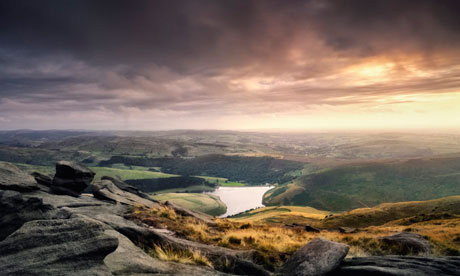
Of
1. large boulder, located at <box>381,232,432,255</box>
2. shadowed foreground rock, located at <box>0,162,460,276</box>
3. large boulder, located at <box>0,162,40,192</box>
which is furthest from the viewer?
large boulder, located at <box>0,162,40,192</box>

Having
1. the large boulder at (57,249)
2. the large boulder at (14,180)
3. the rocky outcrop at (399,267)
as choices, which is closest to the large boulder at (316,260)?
the rocky outcrop at (399,267)

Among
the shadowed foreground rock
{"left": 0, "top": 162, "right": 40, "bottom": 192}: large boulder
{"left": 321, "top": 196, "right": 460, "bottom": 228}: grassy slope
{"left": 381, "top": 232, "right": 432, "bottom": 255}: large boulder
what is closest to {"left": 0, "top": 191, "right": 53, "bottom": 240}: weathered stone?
the shadowed foreground rock

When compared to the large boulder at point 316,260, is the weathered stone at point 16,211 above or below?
→ above

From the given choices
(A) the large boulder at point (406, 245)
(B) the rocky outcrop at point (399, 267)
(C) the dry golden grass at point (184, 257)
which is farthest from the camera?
(A) the large boulder at point (406, 245)

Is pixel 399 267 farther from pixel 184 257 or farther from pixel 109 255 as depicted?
pixel 109 255

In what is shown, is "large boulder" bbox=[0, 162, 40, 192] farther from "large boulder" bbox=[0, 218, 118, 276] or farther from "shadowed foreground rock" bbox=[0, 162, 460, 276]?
"large boulder" bbox=[0, 218, 118, 276]

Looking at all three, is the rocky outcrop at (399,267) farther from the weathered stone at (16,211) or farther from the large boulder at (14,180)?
the large boulder at (14,180)

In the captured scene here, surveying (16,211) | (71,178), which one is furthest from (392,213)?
(16,211)

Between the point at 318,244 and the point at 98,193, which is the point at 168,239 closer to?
the point at 318,244
